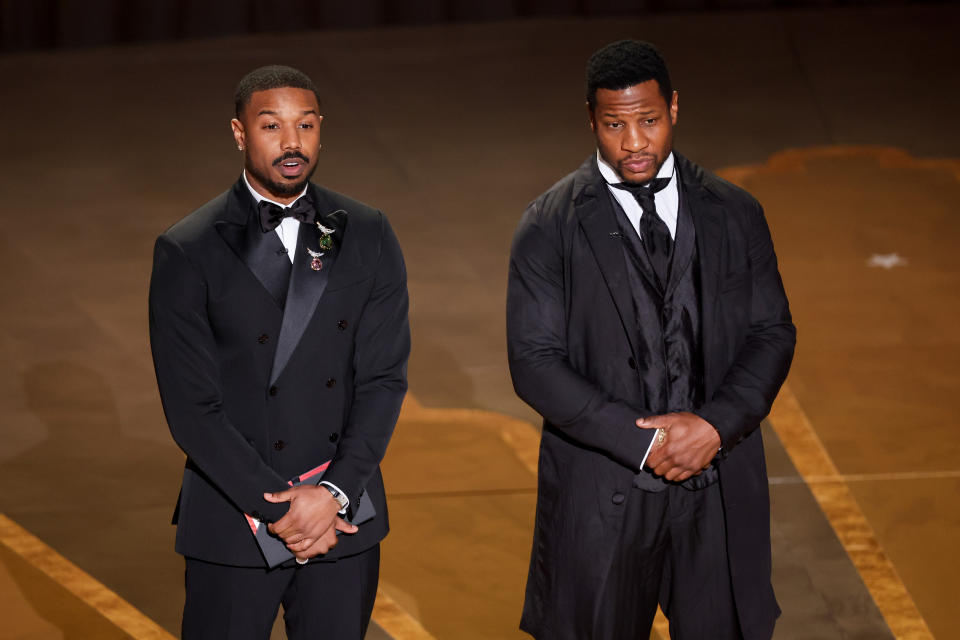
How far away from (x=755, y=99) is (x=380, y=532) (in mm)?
7841

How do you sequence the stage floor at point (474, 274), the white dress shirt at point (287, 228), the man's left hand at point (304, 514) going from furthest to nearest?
the stage floor at point (474, 274)
the white dress shirt at point (287, 228)
the man's left hand at point (304, 514)

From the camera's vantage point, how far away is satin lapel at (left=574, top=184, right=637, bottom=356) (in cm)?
354

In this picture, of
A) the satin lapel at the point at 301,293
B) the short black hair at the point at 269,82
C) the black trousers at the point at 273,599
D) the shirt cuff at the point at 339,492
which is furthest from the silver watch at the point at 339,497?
the short black hair at the point at 269,82

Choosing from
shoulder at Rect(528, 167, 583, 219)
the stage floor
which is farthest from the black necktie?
the stage floor

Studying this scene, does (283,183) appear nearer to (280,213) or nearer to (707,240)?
(280,213)

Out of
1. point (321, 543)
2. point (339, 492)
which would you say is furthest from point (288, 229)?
point (321, 543)

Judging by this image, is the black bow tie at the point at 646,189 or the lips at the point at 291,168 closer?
the lips at the point at 291,168

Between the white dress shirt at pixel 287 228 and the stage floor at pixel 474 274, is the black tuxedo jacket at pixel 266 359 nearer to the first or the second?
the white dress shirt at pixel 287 228

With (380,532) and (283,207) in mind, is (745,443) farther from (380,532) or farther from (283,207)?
(283,207)

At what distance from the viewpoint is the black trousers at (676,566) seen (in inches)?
143

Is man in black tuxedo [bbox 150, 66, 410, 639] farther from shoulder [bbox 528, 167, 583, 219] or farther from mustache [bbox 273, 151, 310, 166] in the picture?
shoulder [bbox 528, 167, 583, 219]

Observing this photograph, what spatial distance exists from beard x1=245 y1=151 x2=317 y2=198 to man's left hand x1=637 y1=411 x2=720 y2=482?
41.0 inches

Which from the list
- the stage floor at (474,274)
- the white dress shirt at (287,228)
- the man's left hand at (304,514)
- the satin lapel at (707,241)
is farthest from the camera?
the stage floor at (474,274)

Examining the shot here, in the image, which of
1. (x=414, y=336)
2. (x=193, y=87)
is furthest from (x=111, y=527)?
(x=193, y=87)
